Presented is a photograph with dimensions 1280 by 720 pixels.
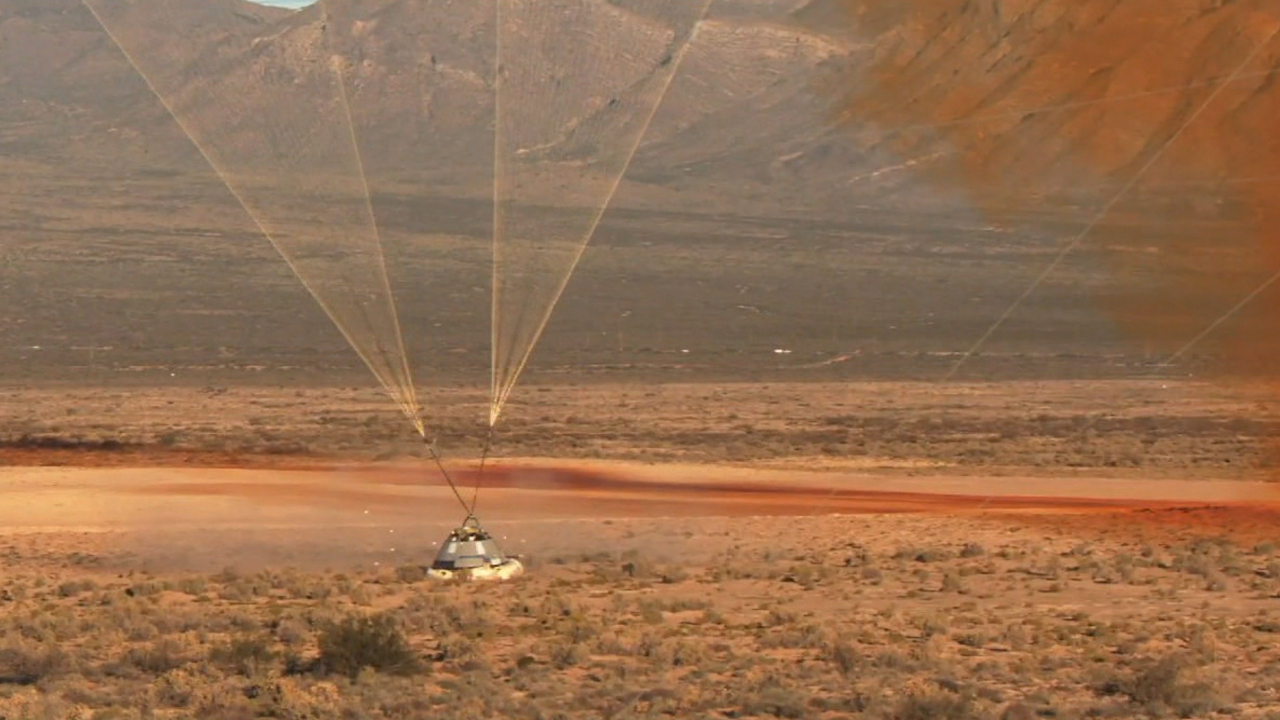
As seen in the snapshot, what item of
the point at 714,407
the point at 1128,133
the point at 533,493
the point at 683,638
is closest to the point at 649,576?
the point at 683,638

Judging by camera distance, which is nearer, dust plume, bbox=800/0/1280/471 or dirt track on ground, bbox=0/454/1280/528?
dirt track on ground, bbox=0/454/1280/528

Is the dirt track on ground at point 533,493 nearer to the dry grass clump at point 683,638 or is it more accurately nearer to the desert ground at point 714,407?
the desert ground at point 714,407

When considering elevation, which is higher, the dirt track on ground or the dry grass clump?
the dirt track on ground

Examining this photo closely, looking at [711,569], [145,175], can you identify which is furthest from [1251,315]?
[145,175]

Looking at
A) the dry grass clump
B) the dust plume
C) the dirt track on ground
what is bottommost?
the dry grass clump

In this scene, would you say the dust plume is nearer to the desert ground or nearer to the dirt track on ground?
the desert ground

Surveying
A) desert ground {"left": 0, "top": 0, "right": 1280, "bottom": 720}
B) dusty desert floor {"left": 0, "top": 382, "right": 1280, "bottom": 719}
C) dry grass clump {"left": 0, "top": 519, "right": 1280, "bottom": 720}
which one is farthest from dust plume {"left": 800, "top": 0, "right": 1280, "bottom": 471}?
dry grass clump {"left": 0, "top": 519, "right": 1280, "bottom": 720}

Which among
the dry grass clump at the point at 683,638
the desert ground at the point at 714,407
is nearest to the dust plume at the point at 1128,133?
the desert ground at the point at 714,407

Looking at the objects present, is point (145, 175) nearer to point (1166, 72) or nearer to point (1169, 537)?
point (1166, 72)
